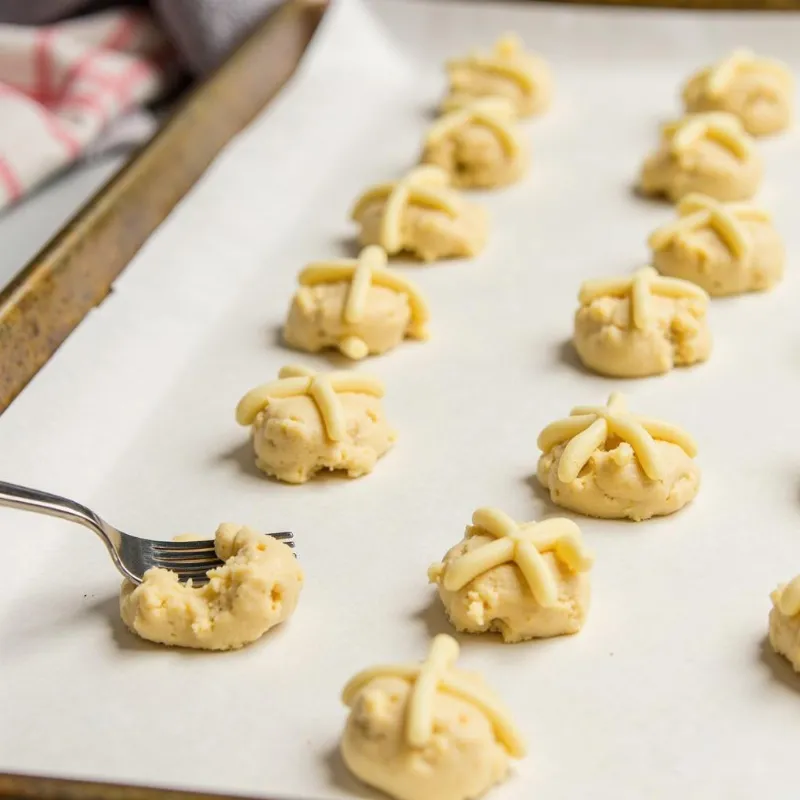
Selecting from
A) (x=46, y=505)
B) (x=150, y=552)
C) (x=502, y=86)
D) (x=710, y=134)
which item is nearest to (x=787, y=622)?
(x=150, y=552)

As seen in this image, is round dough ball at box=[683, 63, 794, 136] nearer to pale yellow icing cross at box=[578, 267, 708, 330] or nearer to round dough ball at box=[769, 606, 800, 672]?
pale yellow icing cross at box=[578, 267, 708, 330]

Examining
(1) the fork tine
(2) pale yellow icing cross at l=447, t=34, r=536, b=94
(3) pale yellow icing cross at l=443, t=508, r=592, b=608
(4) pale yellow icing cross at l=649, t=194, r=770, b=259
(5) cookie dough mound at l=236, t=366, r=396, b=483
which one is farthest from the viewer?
(2) pale yellow icing cross at l=447, t=34, r=536, b=94

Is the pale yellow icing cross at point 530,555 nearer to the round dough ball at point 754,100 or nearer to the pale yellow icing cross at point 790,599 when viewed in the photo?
the pale yellow icing cross at point 790,599

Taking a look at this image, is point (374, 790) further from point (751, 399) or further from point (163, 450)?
point (751, 399)

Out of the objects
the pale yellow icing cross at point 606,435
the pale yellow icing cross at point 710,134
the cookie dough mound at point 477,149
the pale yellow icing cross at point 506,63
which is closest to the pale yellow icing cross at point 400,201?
the cookie dough mound at point 477,149

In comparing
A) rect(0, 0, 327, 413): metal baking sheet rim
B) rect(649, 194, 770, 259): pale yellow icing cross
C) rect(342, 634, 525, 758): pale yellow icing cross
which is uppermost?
rect(0, 0, 327, 413): metal baking sheet rim

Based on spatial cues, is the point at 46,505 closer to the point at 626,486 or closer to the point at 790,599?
the point at 626,486

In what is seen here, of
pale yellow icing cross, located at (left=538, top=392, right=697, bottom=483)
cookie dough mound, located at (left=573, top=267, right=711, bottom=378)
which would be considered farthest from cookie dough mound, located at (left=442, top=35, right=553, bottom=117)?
pale yellow icing cross, located at (left=538, top=392, right=697, bottom=483)

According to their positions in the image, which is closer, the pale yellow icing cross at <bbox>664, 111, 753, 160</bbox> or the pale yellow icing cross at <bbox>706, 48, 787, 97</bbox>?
the pale yellow icing cross at <bbox>664, 111, 753, 160</bbox>
